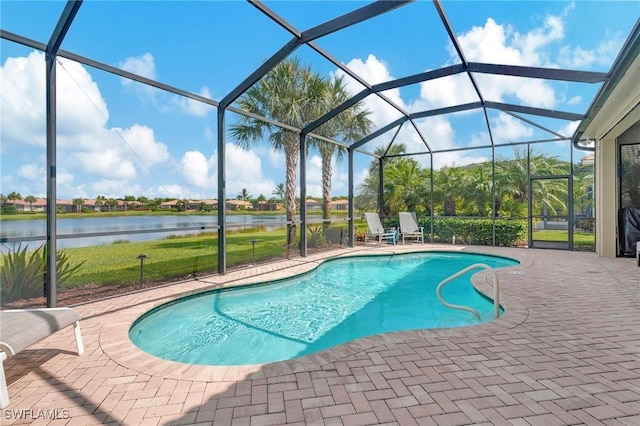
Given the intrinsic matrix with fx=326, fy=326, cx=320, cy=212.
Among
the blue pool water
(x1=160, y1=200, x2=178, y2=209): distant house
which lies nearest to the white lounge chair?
the blue pool water

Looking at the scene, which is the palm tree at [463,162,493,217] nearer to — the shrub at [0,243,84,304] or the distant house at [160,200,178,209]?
the distant house at [160,200,178,209]

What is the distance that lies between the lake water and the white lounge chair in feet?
5.25

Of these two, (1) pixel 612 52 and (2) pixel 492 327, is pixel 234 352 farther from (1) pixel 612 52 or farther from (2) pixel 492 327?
(1) pixel 612 52

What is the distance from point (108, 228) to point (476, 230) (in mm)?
10786

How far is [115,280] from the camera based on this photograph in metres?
5.16

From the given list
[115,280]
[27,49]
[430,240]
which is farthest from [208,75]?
[430,240]

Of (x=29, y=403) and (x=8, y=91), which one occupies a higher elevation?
(x=8, y=91)

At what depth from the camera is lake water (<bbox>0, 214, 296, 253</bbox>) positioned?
394cm

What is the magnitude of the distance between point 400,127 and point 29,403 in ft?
33.7

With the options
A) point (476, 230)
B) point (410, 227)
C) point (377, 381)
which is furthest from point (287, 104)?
point (377, 381)

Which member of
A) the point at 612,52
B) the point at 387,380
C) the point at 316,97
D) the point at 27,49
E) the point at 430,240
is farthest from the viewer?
the point at 430,240

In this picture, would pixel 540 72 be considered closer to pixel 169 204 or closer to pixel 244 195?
pixel 244 195

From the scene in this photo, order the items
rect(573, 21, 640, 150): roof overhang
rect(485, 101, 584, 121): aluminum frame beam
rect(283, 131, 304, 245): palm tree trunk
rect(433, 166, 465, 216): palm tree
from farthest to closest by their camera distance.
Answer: rect(433, 166, 465, 216): palm tree < rect(283, 131, 304, 245): palm tree trunk < rect(485, 101, 584, 121): aluminum frame beam < rect(573, 21, 640, 150): roof overhang

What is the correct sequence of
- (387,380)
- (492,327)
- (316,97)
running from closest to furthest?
(387,380)
(492,327)
(316,97)
